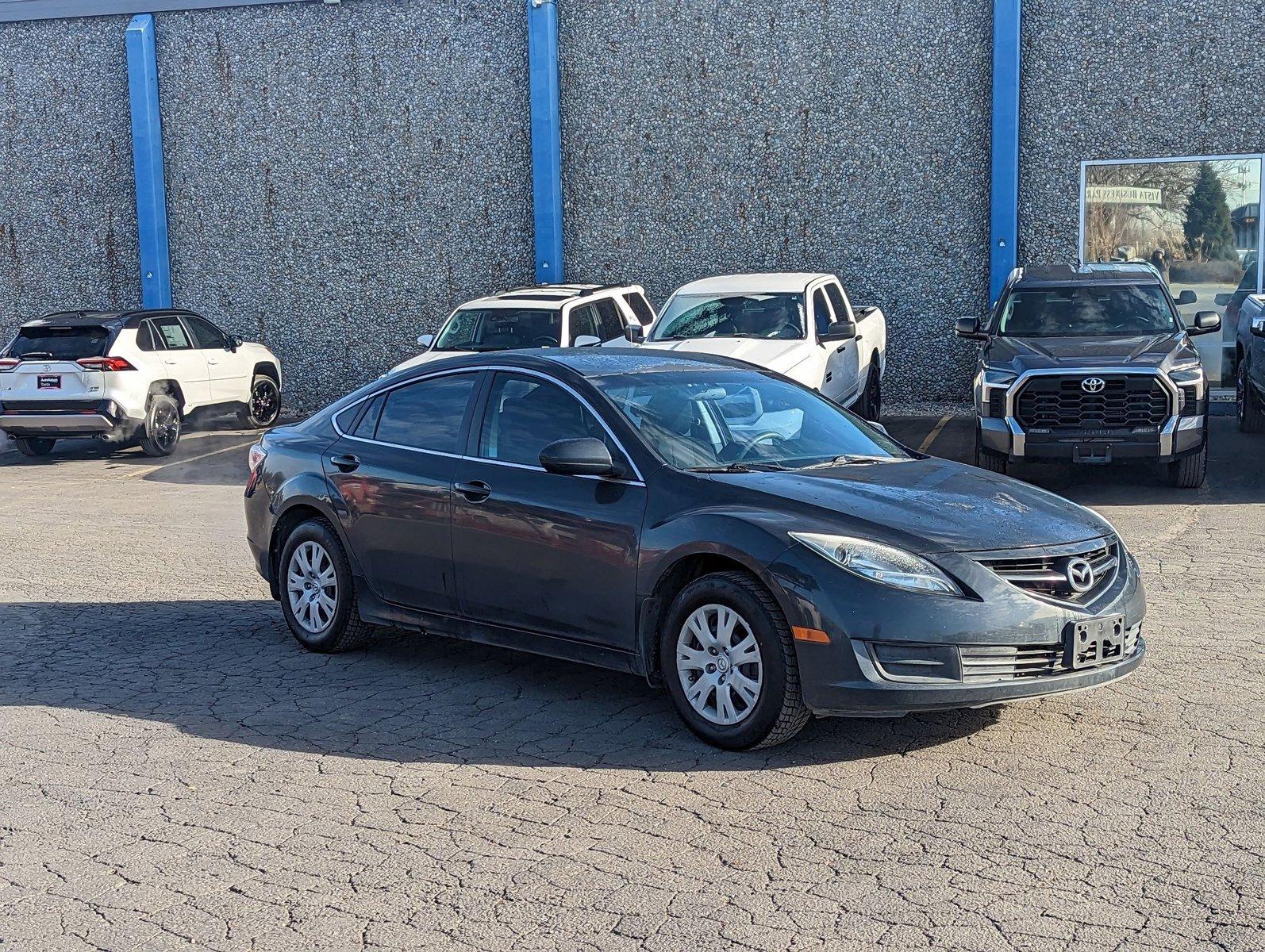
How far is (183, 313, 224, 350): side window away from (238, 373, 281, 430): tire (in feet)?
2.98

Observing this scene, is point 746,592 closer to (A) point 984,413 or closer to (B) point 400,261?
(A) point 984,413

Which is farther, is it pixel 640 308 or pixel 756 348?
pixel 640 308

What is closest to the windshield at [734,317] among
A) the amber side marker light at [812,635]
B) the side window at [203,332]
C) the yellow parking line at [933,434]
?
the yellow parking line at [933,434]

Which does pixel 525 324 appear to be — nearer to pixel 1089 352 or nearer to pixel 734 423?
pixel 1089 352

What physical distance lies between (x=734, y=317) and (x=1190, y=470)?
4564 millimetres

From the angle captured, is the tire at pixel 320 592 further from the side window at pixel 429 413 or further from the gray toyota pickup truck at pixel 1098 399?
the gray toyota pickup truck at pixel 1098 399

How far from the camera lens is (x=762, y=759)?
233 inches

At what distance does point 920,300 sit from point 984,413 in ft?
23.4

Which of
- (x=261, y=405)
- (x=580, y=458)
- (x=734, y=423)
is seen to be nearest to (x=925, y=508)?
(x=734, y=423)

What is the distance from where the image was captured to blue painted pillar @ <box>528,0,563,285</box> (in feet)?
68.6

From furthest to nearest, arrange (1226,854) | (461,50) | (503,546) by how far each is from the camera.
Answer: (461,50), (503,546), (1226,854)

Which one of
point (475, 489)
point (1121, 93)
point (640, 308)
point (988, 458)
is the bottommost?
point (988, 458)

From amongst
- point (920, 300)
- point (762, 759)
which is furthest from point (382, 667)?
point (920, 300)

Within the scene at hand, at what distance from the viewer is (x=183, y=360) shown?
18.5 m
